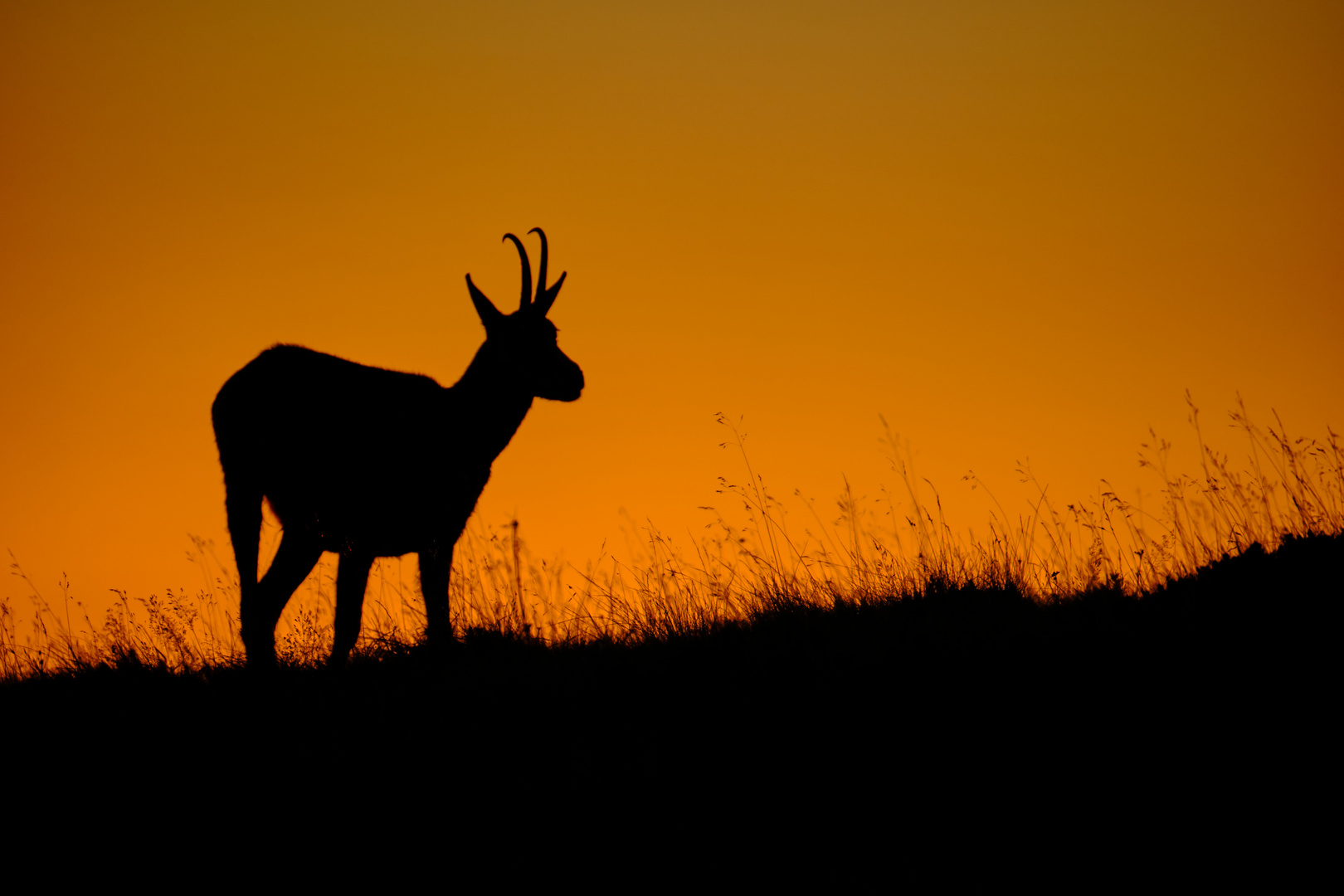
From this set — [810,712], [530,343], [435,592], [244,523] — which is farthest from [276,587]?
[810,712]

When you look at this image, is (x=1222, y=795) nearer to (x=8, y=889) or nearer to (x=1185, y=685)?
(x=1185, y=685)

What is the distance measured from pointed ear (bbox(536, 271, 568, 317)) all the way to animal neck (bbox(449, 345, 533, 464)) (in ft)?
1.74

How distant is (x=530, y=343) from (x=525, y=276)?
1.82ft

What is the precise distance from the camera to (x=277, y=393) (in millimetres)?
8094

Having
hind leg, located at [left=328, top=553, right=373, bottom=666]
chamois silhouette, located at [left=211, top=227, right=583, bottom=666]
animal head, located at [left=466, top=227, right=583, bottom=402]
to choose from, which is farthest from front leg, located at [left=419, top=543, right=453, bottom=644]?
animal head, located at [left=466, top=227, right=583, bottom=402]

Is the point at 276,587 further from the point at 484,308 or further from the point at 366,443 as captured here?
the point at 484,308

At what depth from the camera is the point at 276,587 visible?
761 cm

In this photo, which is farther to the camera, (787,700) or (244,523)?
(244,523)

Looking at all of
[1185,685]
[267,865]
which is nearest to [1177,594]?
[1185,685]

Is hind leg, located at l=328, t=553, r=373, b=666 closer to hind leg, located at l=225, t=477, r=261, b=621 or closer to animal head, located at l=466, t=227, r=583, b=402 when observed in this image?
hind leg, located at l=225, t=477, r=261, b=621

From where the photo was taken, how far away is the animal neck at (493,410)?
7930mm

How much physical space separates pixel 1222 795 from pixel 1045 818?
601 millimetres

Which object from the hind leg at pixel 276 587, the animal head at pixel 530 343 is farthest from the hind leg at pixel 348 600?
the animal head at pixel 530 343

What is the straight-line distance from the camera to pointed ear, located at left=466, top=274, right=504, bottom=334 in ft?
26.7
